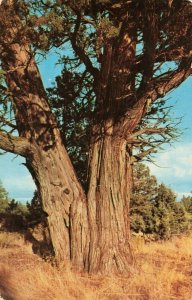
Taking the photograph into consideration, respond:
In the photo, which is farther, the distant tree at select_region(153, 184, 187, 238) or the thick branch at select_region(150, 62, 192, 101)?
the distant tree at select_region(153, 184, 187, 238)

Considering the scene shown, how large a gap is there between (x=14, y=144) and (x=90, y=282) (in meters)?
3.46

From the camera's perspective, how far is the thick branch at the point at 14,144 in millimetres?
11930

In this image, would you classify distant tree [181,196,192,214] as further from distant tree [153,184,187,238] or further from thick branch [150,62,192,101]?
thick branch [150,62,192,101]

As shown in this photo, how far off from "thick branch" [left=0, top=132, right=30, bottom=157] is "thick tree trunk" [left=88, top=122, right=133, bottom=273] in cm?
160

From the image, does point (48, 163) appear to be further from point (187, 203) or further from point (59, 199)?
point (187, 203)

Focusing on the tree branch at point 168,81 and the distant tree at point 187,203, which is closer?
the tree branch at point 168,81

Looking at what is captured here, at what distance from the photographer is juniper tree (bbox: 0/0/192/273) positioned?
1165cm

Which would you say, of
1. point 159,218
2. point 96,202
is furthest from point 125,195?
point 159,218

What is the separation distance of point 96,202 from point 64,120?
3.24 metres

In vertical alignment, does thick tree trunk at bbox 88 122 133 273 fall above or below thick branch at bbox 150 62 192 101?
below

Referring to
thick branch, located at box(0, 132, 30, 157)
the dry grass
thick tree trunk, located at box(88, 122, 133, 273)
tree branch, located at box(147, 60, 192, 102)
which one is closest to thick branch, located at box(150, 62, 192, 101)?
tree branch, located at box(147, 60, 192, 102)

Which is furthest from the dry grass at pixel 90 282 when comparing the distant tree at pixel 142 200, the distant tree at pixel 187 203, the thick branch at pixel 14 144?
the distant tree at pixel 187 203

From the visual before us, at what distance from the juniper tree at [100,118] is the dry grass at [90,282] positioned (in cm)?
59

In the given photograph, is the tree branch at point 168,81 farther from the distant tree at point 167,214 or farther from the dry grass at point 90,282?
the distant tree at point 167,214
